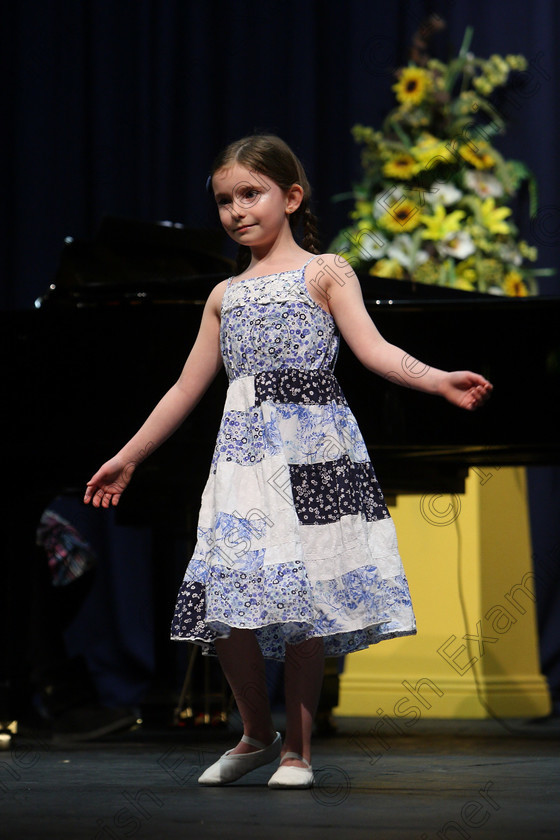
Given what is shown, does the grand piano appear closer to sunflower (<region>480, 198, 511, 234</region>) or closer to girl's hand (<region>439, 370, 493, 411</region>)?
sunflower (<region>480, 198, 511, 234</region>)

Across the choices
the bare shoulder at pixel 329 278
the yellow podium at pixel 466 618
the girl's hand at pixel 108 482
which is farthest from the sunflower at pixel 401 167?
the girl's hand at pixel 108 482

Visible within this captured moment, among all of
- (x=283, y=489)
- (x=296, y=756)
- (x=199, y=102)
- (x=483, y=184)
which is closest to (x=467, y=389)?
(x=283, y=489)

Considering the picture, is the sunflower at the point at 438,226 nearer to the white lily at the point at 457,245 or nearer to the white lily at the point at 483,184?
the white lily at the point at 457,245

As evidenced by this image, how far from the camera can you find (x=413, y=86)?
13.0 ft

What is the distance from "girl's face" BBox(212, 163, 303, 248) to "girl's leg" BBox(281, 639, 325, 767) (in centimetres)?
73

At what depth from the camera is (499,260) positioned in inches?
147

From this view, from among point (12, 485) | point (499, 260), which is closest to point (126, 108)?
point (499, 260)

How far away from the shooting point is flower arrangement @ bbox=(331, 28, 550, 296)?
3.67m

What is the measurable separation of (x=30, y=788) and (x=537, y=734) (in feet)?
5.23

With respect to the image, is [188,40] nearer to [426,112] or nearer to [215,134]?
[215,134]

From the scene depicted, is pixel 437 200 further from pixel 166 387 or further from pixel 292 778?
pixel 292 778

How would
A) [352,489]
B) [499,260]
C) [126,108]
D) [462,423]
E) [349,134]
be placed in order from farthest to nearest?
[126,108] < [349,134] < [499,260] < [462,423] < [352,489]

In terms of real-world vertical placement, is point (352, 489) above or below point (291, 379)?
below

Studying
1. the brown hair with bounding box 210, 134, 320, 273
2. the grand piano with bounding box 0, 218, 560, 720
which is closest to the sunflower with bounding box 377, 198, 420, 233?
the grand piano with bounding box 0, 218, 560, 720
